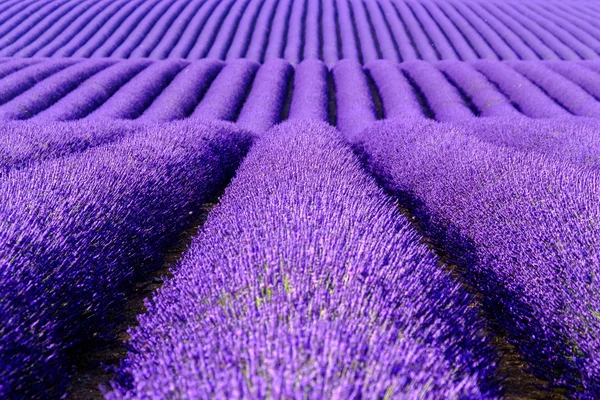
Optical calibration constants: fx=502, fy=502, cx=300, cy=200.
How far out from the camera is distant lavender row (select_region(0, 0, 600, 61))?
1812 centimetres

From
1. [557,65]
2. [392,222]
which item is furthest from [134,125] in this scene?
[557,65]

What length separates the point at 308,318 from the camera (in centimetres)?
170

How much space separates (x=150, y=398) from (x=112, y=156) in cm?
330

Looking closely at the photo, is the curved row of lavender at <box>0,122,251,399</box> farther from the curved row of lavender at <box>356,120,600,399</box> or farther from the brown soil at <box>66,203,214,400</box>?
the curved row of lavender at <box>356,120,600,399</box>

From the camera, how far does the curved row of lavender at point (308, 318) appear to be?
4.64ft

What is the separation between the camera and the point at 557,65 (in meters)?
14.3

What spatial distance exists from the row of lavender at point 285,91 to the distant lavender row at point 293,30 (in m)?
3.61

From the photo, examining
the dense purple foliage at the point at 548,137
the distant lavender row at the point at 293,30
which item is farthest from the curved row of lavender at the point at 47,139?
the distant lavender row at the point at 293,30

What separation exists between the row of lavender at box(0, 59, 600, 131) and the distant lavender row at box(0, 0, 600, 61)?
11.9 ft

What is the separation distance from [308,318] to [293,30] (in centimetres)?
2081

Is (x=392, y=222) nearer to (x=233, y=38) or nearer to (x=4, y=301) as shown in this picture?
(x=4, y=301)

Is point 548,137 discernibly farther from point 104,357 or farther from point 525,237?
point 104,357

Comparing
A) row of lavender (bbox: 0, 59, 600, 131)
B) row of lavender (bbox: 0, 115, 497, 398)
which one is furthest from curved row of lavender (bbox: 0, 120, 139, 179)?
row of lavender (bbox: 0, 59, 600, 131)

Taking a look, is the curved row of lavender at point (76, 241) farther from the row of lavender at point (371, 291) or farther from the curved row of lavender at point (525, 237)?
the curved row of lavender at point (525, 237)
